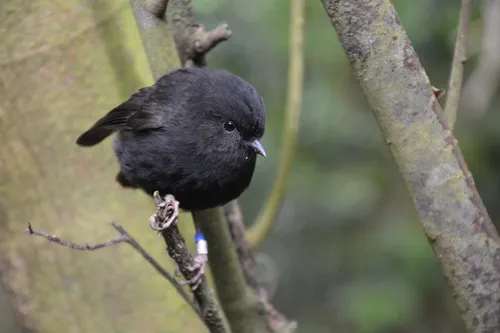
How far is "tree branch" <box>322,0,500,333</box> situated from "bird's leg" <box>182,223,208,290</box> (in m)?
0.61

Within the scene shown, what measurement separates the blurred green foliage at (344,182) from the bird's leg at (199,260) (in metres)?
1.89

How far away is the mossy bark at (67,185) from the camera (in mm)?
2564

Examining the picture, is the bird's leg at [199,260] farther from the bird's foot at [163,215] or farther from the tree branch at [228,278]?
the bird's foot at [163,215]

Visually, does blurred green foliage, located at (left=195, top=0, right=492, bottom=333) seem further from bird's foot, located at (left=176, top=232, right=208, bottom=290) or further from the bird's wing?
bird's foot, located at (left=176, top=232, right=208, bottom=290)

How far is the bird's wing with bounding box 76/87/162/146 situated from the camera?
101 inches

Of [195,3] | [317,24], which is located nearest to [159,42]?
[195,3]

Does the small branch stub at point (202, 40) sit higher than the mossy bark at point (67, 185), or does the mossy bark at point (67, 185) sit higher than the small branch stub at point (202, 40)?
the small branch stub at point (202, 40)

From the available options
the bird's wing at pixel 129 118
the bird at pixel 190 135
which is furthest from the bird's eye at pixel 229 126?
the bird's wing at pixel 129 118

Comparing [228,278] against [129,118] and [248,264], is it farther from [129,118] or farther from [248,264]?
[129,118]

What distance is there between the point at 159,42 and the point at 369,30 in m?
0.85

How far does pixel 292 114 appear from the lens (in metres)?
2.95

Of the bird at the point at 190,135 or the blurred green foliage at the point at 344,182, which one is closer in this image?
the bird at the point at 190,135

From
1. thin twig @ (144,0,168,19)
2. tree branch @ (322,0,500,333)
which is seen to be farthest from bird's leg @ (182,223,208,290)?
thin twig @ (144,0,168,19)

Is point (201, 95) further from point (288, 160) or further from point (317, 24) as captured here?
point (317, 24)
